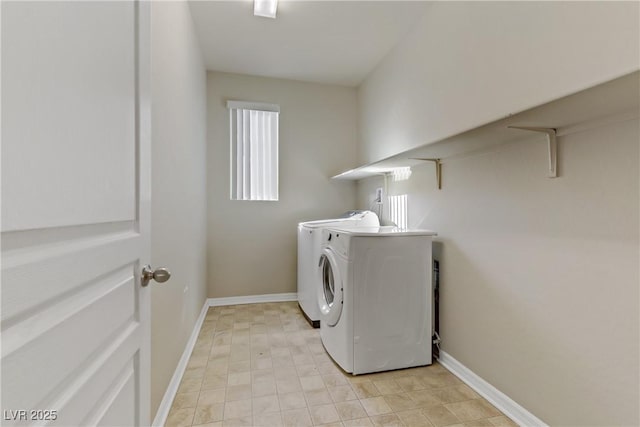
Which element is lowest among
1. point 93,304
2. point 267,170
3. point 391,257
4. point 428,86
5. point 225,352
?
point 225,352

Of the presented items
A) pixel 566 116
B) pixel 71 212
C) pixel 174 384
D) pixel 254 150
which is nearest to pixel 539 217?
pixel 566 116

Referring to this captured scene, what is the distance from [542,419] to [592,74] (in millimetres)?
1550

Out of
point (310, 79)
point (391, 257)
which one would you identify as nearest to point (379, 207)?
point (391, 257)

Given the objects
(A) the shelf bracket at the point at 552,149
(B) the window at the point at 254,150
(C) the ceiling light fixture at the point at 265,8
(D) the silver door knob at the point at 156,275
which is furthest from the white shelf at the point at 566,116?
(B) the window at the point at 254,150

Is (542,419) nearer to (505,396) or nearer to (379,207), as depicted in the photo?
(505,396)

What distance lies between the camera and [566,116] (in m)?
1.10

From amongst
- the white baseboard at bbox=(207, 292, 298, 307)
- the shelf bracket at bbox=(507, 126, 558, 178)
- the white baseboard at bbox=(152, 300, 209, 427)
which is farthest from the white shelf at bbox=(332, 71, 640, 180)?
the white baseboard at bbox=(207, 292, 298, 307)

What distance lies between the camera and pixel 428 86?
7.25ft

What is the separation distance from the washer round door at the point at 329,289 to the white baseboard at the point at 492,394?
823mm

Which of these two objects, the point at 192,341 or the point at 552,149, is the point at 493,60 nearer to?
the point at 552,149

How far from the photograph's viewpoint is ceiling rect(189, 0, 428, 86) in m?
2.19

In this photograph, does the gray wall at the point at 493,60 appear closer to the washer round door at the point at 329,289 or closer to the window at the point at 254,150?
the washer round door at the point at 329,289

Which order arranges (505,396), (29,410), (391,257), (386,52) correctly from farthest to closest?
(386,52), (391,257), (505,396), (29,410)

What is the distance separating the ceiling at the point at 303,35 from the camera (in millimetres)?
2191
